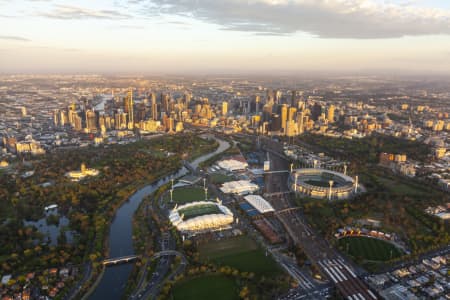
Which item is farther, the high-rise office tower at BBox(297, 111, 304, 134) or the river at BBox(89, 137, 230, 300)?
the high-rise office tower at BBox(297, 111, 304, 134)

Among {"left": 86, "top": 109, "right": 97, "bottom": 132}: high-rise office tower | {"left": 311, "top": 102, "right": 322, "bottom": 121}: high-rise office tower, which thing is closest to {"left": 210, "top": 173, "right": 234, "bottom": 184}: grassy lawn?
{"left": 86, "top": 109, "right": 97, "bottom": 132}: high-rise office tower

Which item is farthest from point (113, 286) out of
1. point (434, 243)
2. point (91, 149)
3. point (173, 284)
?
point (91, 149)

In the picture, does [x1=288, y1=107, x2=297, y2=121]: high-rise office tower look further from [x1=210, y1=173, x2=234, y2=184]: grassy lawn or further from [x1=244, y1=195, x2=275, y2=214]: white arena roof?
[x1=244, y1=195, x2=275, y2=214]: white arena roof

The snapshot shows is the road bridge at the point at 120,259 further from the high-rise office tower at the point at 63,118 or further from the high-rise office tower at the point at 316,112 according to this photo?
the high-rise office tower at the point at 316,112

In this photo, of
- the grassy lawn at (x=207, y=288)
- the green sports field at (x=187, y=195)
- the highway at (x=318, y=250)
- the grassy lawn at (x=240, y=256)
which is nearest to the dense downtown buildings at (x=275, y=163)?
the highway at (x=318, y=250)

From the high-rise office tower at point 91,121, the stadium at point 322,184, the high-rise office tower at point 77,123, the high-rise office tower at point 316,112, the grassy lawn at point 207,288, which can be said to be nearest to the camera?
the grassy lawn at point 207,288

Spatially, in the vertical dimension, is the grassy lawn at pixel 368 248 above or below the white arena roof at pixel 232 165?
below

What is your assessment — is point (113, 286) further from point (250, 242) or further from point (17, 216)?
point (17, 216)
